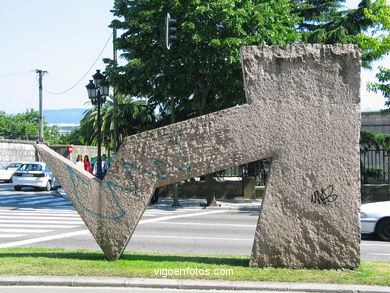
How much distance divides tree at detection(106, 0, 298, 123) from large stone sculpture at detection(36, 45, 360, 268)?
10.3 metres

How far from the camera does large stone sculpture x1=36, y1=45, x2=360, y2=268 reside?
7.60m

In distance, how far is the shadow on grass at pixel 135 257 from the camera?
26.7 feet

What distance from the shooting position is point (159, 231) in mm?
13297

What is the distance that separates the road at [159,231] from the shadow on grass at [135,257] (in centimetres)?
145

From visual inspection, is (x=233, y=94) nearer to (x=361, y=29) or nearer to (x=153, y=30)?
(x=153, y=30)

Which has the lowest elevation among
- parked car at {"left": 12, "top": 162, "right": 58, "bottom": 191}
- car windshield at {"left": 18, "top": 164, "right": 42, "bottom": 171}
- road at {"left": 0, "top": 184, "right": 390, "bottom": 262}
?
road at {"left": 0, "top": 184, "right": 390, "bottom": 262}

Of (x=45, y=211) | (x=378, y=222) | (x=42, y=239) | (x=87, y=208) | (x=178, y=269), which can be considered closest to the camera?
(x=178, y=269)

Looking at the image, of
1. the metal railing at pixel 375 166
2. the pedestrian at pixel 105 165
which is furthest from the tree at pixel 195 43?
the metal railing at pixel 375 166

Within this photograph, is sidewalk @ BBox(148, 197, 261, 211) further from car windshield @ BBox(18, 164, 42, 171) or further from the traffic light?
the traffic light

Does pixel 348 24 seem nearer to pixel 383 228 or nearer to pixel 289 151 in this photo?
pixel 383 228

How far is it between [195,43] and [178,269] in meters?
12.5

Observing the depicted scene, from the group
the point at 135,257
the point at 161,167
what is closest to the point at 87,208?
the point at 135,257

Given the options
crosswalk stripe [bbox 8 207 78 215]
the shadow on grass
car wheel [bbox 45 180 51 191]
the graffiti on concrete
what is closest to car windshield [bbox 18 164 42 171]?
car wheel [bbox 45 180 51 191]

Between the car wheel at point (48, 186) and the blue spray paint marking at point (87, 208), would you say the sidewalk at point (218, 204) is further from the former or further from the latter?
the blue spray paint marking at point (87, 208)
